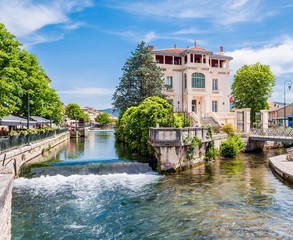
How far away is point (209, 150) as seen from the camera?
25.7 metres

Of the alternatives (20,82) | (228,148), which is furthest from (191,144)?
(20,82)

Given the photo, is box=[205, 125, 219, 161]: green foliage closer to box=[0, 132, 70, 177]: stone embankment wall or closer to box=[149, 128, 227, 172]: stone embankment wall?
box=[149, 128, 227, 172]: stone embankment wall

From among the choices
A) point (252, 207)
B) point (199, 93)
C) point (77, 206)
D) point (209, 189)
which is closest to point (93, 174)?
point (77, 206)

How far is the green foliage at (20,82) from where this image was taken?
2236 cm

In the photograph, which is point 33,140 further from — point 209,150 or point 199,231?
point 199,231

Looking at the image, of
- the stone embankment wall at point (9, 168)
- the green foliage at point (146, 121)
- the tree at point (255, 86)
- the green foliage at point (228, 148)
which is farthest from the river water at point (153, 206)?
the tree at point (255, 86)

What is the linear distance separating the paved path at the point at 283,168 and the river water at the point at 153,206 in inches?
25.8

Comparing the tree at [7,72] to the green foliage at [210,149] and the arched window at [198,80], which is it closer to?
the green foliage at [210,149]

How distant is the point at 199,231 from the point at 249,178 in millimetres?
9865

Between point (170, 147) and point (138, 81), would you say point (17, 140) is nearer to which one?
point (170, 147)

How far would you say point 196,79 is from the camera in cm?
4506

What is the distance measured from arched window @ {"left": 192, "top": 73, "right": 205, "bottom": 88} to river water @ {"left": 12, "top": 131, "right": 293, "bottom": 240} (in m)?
26.9

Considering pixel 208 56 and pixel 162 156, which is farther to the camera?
pixel 208 56

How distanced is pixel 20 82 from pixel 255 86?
1434 inches
